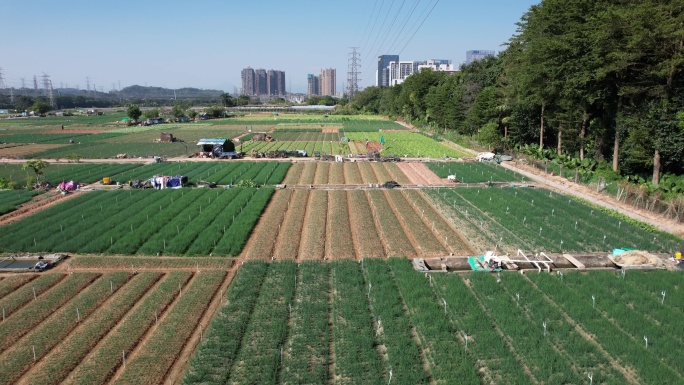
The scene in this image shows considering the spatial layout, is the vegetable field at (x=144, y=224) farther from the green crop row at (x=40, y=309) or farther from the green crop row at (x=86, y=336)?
the green crop row at (x=86, y=336)

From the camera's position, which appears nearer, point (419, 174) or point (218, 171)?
point (218, 171)

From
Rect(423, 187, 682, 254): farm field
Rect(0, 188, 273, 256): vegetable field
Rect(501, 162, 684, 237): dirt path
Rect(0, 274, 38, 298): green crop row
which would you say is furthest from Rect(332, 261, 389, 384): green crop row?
Rect(501, 162, 684, 237): dirt path

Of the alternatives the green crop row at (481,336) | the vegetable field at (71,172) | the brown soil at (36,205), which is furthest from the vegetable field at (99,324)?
the vegetable field at (71,172)

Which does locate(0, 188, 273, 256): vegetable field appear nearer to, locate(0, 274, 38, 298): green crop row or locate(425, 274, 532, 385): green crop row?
locate(0, 274, 38, 298): green crop row

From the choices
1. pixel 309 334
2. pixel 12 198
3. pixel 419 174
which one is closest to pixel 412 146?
pixel 419 174

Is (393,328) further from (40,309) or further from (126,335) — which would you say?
(40,309)

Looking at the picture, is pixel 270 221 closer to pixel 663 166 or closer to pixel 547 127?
pixel 663 166

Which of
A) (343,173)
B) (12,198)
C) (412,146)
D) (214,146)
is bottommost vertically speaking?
(12,198)
